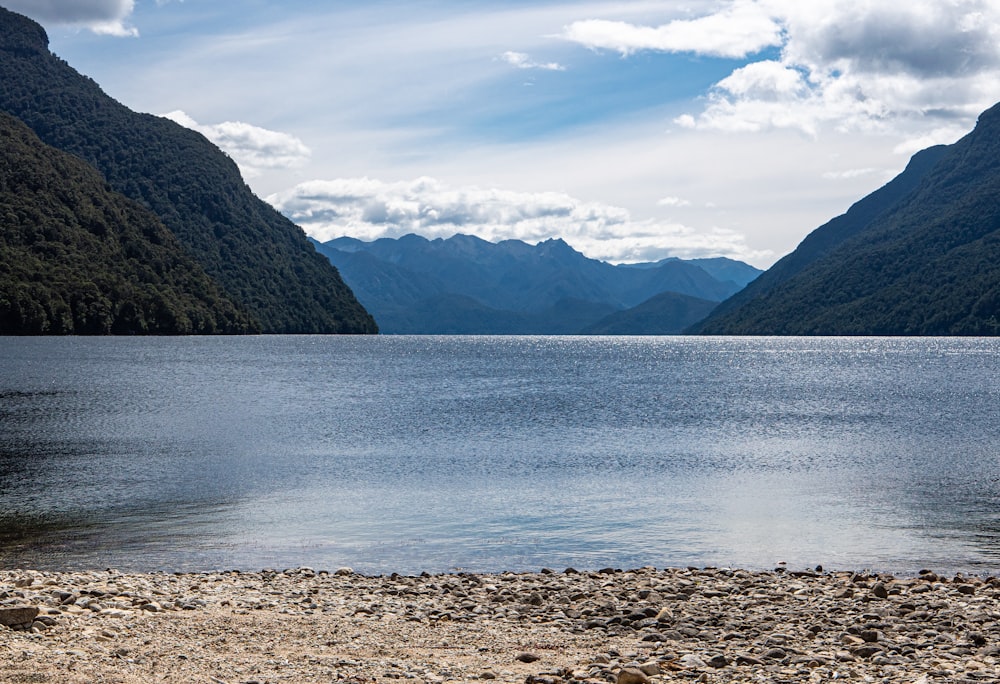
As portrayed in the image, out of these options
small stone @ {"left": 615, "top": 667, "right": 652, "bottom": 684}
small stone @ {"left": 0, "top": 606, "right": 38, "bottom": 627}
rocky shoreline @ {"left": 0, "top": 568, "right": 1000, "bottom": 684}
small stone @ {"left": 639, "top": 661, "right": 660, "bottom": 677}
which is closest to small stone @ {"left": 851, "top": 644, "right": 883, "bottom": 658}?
rocky shoreline @ {"left": 0, "top": 568, "right": 1000, "bottom": 684}

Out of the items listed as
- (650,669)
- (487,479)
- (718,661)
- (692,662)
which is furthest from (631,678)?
(487,479)

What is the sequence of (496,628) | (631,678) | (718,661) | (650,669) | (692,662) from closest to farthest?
1. (631,678)
2. (650,669)
3. (692,662)
4. (718,661)
5. (496,628)

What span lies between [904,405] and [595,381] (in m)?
51.0

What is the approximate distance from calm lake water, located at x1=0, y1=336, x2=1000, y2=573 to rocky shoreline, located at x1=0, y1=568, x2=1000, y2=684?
494 cm

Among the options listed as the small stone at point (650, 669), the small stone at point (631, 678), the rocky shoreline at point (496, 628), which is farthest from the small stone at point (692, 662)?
the small stone at point (631, 678)

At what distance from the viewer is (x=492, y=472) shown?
4988 cm

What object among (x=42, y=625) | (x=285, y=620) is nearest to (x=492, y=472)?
(x=285, y=620)

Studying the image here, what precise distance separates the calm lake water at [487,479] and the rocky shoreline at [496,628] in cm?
494

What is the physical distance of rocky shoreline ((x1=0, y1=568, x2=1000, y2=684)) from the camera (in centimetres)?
1521

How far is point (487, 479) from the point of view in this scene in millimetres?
47438

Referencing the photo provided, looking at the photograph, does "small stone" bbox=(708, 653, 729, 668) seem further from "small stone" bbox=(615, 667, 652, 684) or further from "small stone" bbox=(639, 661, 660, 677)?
"small stone" bbox=(615, 667, 652, 684)

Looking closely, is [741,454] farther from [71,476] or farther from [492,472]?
[71,476]

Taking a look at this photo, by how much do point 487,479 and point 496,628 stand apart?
92.1 ft

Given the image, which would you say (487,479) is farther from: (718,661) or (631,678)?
(631,678)
